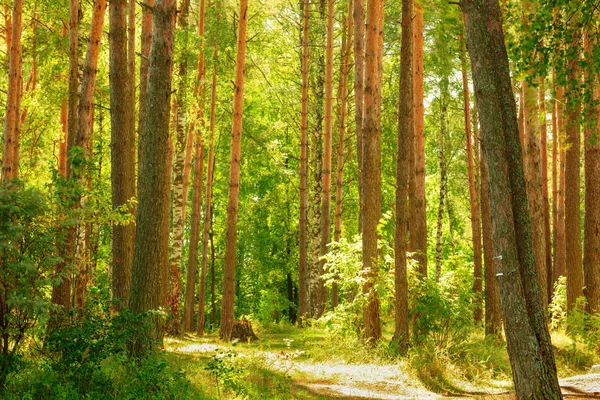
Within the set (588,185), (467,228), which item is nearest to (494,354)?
(588,185)

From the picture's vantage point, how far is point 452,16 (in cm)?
1176

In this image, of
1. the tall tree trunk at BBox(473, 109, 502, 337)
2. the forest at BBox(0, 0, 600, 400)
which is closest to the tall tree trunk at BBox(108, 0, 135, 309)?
the forest at BBox(0, 0, 600, 400)

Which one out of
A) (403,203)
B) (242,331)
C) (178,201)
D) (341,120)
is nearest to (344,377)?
(403,203)

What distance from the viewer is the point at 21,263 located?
267 inches

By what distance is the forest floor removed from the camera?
872cm

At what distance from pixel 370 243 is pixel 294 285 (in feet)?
77.2

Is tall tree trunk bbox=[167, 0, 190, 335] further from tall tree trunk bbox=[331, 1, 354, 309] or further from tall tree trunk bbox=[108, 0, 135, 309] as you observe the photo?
tall tree trunk bbox=[108, 0, 135, 309]

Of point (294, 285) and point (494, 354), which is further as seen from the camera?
point (294, 285)

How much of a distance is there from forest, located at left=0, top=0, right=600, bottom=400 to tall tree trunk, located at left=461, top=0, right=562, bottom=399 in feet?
0.07

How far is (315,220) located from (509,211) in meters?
16.0

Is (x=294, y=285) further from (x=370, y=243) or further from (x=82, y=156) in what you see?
(x=82, y=156)

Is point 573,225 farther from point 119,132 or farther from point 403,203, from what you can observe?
point 119,132

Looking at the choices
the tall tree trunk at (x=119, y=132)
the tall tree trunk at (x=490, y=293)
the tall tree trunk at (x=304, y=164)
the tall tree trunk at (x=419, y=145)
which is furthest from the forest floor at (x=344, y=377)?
the tall tree trunk at (x=304, y=164)

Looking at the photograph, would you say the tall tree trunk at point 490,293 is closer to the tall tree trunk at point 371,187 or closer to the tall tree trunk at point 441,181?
the tall tree trunk at point 371,187
